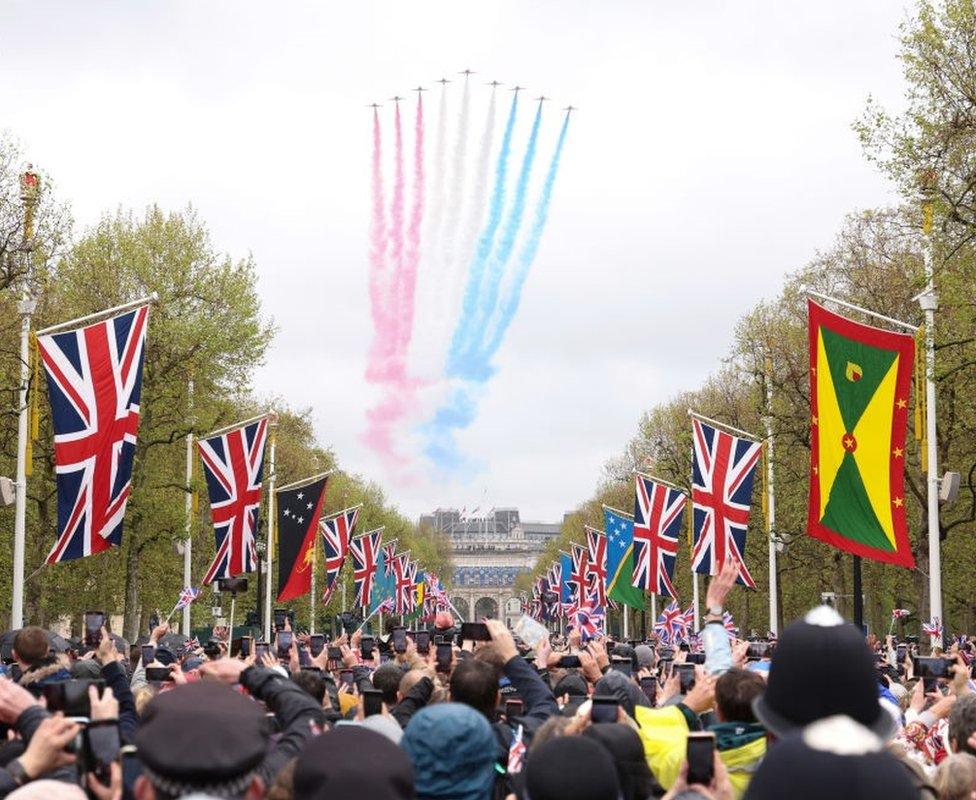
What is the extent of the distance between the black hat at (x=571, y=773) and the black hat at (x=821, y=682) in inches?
25.9

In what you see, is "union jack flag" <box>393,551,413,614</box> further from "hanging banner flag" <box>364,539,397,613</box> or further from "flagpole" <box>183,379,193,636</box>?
"flagpole" <box>183,379,193,636</box>

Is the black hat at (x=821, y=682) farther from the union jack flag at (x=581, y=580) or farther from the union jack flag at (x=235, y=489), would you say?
the union jack flag at (x=581, y=580)

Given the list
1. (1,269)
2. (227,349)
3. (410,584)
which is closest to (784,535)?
(227,349)

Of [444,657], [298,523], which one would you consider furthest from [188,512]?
[444,657]

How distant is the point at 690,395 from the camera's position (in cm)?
7688

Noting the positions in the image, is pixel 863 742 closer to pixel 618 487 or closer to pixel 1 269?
pixel 1 269

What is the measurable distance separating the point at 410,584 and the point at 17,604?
173 feet

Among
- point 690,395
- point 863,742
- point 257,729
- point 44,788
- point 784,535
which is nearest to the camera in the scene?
point 863,742

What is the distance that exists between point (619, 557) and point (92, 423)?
108 ft

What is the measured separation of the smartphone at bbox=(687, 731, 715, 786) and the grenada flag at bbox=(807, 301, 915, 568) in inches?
784

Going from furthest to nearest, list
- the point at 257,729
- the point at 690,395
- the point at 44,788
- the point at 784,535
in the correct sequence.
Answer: the point at 690,395 < the point at 784,535 < the point at 44,788 < the point at 257,729

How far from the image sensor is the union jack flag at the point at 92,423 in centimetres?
2420

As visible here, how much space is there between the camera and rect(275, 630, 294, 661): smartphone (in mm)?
13367

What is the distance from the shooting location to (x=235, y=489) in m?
36.7
